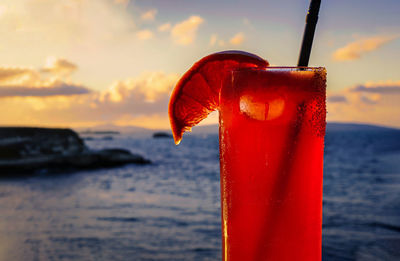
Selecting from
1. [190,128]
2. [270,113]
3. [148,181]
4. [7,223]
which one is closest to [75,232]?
[7,223]

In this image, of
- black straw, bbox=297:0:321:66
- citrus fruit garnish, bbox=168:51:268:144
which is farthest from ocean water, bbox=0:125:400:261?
black straw, bbox=297:0:321:66

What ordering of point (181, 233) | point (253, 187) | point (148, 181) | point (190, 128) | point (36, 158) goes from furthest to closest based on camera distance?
point (36, 158) → point (148, 181) → point (181, 233) → point (190, 128) → point (253, 187)

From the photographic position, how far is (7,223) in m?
6.62

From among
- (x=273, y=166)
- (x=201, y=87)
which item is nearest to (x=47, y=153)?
(x=201, y=87)

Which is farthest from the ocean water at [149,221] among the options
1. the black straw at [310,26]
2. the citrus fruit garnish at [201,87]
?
the black straw at [310,26]

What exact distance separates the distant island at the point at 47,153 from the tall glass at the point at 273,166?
1589 cm

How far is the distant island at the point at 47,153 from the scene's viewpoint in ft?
52.1

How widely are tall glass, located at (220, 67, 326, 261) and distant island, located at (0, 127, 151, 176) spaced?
52.1 ft

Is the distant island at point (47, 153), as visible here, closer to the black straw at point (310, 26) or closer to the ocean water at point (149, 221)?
the ocean water at point (149, 221)

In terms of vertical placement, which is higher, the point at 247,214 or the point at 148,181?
the point at 247,214

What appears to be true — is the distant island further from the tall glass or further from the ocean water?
the tall glass

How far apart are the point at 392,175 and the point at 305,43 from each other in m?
14.3

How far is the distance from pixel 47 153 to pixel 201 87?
17.5 meters

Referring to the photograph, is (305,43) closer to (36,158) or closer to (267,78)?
(267,78)
